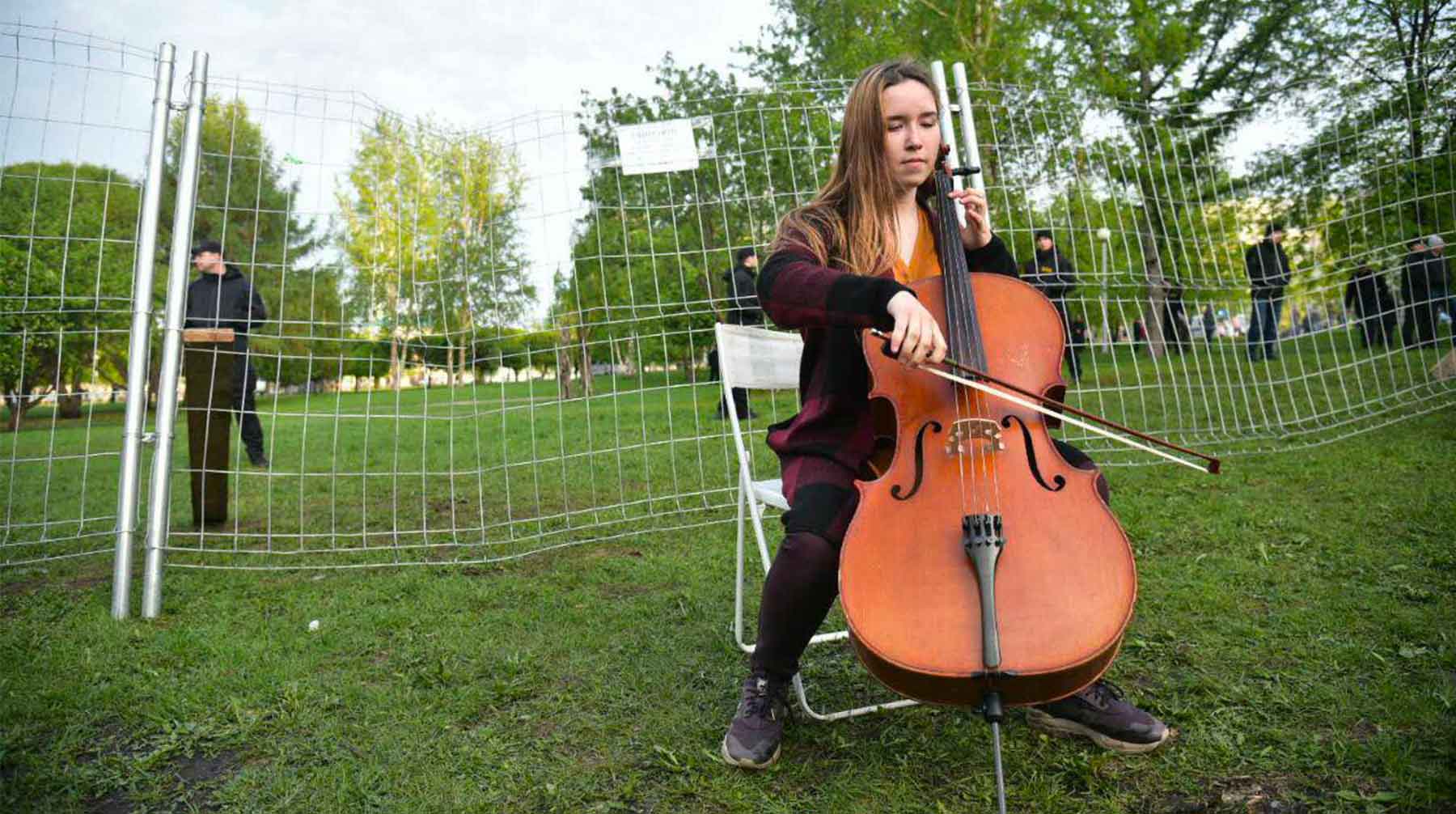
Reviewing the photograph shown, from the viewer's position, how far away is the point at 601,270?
3881 mm

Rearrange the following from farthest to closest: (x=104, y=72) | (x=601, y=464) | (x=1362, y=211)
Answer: (x=601, y=464), (x=1362, y=211), (x=104, y=72)

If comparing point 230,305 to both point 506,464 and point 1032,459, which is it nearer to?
point 506,464

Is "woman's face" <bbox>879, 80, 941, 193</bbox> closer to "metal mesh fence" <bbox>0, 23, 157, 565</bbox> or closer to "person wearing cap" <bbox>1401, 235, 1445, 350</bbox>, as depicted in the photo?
"metal mesh fence" <bbox>0, 23, 157, 565</bbox>

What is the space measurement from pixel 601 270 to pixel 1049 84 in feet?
26.9

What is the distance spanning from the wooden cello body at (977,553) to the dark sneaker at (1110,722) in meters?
0.55

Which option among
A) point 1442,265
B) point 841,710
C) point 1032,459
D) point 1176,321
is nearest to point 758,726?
point 841,710

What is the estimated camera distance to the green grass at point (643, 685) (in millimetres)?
1816

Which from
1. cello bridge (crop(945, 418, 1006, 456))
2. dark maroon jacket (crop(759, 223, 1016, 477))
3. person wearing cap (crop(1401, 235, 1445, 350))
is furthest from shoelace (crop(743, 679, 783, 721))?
person wearing cap (crop(1401, 235, 1445, 350))

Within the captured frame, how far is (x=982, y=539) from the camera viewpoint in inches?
58.8

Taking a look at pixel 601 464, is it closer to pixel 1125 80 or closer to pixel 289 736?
pixel 289 736

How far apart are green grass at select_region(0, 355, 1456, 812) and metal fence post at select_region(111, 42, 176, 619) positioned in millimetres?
199

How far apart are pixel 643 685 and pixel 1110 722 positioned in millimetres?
1210

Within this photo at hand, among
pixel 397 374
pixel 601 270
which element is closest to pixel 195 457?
pixel 397 374

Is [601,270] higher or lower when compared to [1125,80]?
lower
